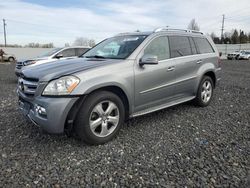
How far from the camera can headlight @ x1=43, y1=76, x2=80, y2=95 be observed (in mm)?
3055

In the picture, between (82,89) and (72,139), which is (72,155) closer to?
(72,139)

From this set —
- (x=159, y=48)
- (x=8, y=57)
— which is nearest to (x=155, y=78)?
(x=159, y=48)

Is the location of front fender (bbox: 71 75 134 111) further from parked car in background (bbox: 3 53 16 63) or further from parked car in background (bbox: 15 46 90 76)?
parked car in background (bbox: 3 53 16 63)

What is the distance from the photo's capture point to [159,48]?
426 centimetres

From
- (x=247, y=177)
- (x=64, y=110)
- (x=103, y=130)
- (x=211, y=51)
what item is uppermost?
(x=211, y=51)

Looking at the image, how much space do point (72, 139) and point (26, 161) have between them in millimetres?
798

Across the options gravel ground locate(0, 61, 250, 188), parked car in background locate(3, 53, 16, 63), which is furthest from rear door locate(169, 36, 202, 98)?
parked car in background locate(3, 53, 16, 63)

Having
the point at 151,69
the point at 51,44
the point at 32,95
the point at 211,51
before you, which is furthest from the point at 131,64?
the point at 51,44

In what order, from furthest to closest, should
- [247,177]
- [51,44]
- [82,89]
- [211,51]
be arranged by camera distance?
[51,44] < [211,51] < [82,89] < [247,177]

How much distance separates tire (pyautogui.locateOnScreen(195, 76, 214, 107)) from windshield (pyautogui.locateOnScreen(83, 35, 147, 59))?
1.87 meters

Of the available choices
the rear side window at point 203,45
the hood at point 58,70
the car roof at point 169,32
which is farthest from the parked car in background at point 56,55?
the hood at point 58,70

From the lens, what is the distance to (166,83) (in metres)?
4.22

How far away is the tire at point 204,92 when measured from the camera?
5141 millimetres

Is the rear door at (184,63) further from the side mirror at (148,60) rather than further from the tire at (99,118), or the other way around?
the tire at (99,118)
